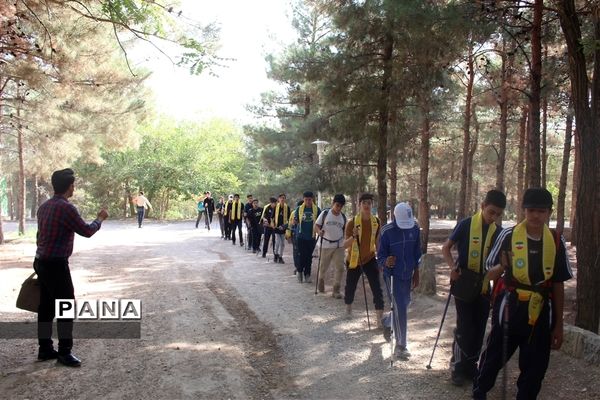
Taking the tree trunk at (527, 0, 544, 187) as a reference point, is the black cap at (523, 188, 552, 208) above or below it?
below

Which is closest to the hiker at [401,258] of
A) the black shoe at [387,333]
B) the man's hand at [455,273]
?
the black shoe at [387,333]

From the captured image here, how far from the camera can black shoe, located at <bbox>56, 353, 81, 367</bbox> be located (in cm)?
519

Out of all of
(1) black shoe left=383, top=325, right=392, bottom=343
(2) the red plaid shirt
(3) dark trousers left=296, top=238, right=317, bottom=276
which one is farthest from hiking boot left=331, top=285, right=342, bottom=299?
(2) the red plaid shirt

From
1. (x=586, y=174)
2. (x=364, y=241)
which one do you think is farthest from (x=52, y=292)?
(x=586, y=174)

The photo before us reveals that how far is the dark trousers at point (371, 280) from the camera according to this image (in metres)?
7.26

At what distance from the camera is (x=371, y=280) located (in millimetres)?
7441

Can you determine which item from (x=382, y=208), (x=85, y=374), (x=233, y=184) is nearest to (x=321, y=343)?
(x=85, y=374)

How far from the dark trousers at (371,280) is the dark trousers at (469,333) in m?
2.27

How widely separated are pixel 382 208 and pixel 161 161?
88.7 ft

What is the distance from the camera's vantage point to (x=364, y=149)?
1456 cm

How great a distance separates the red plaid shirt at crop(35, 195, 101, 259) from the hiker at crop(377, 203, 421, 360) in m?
3.37

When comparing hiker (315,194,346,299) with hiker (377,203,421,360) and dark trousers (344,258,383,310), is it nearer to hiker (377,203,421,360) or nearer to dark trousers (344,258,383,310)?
dark trousers (344,258,383,310)

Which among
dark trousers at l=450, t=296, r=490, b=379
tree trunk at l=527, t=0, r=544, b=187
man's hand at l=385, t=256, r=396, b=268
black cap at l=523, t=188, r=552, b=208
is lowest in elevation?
dark trousers at l=450, t=296, r=490, b=379

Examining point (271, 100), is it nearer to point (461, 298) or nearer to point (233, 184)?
point (233, 184)
